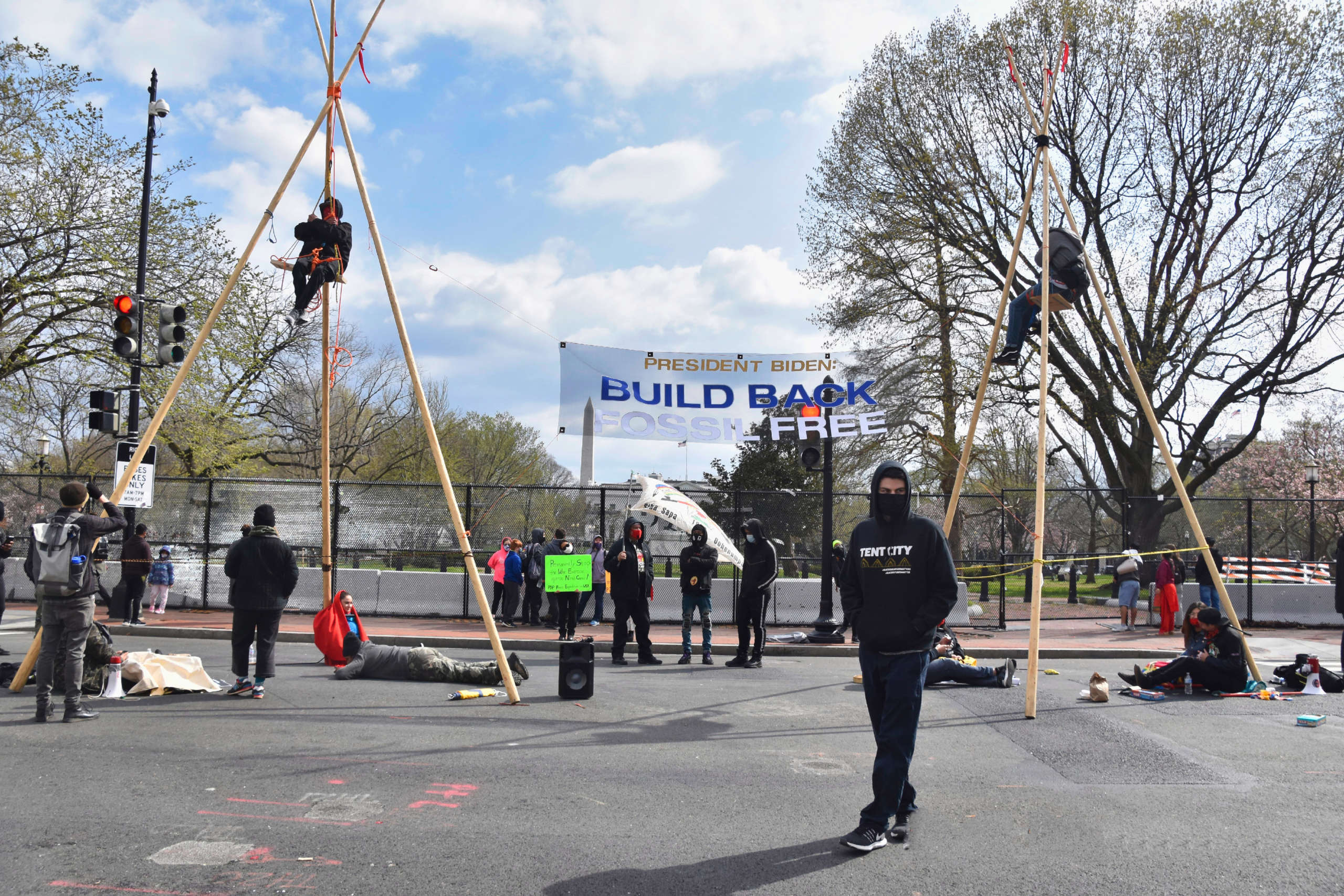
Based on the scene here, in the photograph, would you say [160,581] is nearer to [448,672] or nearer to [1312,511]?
[448,672]

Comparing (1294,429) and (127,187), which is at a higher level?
(127,187)

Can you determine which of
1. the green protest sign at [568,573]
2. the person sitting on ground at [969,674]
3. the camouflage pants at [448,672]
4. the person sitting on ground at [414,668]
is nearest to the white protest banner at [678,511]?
the green protest sign at [568,573]

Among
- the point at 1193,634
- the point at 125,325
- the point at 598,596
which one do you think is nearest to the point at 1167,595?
the point at 1193,634

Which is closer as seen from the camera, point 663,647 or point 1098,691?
point 1098,691

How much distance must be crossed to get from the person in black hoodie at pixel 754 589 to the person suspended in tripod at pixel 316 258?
19.6 feet

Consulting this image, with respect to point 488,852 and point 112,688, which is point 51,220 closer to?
point 112,688

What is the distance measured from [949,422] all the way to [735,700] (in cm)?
1781

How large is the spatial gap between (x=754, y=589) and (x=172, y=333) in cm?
874

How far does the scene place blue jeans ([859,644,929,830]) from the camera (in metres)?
4.59

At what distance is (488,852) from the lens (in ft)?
14.3

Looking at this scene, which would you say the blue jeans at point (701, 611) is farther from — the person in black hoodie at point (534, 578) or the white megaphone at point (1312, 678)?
the white megaphone at point (1312, 678)

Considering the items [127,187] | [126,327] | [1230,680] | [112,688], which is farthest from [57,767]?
[127,187]

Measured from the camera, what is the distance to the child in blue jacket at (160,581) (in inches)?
674

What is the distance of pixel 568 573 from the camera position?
13703 mm
